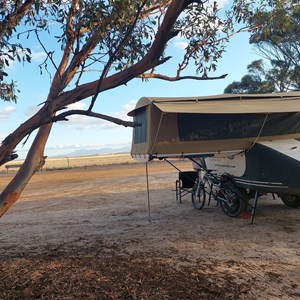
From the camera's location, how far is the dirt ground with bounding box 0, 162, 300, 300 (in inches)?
182

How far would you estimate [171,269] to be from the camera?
541 cm

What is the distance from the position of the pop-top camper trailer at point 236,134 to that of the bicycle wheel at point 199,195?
1.51 m

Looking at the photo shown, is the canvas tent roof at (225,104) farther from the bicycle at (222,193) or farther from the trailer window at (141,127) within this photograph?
the bicycle at (222,193)

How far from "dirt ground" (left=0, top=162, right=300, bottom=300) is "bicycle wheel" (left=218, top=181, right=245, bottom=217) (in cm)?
25

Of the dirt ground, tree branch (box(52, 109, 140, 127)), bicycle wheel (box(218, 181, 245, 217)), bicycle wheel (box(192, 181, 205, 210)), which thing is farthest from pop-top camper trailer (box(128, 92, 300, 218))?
tree branch (box(52, 109, 140, 127))

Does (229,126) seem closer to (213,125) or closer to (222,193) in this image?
(213,125)

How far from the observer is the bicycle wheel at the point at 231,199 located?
8.87 meters

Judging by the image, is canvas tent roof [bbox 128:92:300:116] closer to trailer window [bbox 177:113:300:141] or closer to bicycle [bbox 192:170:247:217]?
trailer window [bbox 177:113:300:141]

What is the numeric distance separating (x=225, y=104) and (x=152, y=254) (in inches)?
142

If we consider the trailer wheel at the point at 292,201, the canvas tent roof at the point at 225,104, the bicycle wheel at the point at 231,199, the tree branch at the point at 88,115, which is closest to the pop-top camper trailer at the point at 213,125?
the canvas tent roof at the point at 225,104

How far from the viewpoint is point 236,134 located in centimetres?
848

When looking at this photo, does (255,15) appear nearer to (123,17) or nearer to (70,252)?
(123,17)

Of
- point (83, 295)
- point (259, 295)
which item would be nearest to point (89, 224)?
point (83, 295)

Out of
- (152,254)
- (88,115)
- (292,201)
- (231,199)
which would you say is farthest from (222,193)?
(88,115)
